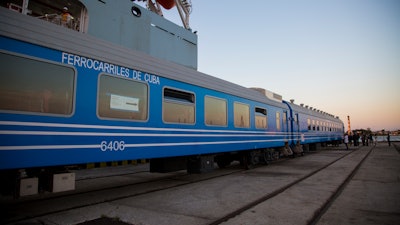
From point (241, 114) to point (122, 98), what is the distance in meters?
5.31

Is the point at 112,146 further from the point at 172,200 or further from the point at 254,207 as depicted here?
the point at 254,207

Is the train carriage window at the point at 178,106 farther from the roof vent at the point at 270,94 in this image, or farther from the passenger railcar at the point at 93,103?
the roof vent at the point at 270,94

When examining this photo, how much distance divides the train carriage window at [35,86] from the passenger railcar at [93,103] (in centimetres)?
1

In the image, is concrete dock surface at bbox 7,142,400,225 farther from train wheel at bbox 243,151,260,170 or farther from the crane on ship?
the crane on ship

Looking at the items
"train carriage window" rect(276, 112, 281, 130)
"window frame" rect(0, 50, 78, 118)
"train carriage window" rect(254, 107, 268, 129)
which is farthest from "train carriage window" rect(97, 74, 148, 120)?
"train carriage window" rect(276, 112, 281, 130)

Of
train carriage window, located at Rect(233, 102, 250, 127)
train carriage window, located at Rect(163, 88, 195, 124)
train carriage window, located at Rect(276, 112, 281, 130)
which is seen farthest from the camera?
train carriage window, located at Rect(276, 112, 281, 130)

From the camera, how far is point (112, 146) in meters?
4.87

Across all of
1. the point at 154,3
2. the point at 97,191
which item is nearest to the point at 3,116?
the point at 97,191

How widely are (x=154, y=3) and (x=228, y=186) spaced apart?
53.9 ft

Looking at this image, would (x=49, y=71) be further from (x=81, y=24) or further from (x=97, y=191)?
(x=81, y=24)

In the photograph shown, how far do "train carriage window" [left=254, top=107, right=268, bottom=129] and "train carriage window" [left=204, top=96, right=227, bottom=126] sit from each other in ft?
8.43

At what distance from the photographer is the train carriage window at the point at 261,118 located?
10.5m

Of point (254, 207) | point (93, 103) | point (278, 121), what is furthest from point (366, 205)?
point (278, 121)

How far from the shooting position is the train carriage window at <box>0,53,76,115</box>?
3.59m
